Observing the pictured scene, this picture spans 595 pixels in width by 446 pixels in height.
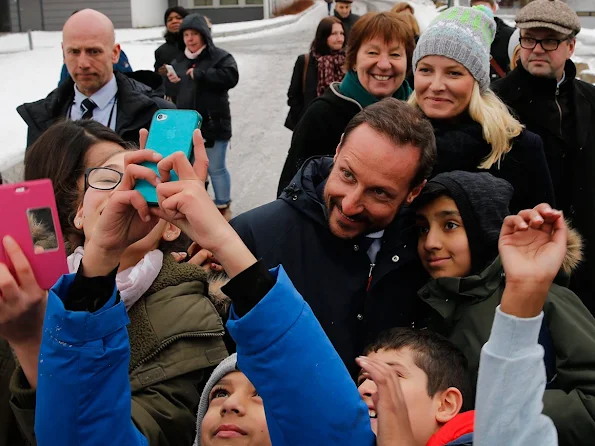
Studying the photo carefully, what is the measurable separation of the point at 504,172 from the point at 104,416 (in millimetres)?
2146

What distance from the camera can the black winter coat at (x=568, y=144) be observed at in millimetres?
4383

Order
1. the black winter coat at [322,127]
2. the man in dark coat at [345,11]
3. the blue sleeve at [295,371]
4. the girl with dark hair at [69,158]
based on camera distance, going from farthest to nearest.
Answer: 1. the man in dark coat at [345,11]
2. the black winter coat at [322,127]
3. the girl with dark hair at [69,158]
4. the blue sleeve at [295,371]

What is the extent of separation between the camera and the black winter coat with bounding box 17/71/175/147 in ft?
15.7

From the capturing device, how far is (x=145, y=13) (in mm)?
33156

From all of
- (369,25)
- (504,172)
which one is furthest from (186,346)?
(369,25)

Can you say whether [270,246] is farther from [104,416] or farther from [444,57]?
[444,57]

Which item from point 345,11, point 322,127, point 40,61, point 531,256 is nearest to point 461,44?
point 322,127

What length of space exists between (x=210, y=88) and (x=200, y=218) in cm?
670

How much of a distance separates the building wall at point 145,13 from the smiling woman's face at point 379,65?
3018 centimetres

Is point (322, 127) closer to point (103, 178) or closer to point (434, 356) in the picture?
point (103, 178)

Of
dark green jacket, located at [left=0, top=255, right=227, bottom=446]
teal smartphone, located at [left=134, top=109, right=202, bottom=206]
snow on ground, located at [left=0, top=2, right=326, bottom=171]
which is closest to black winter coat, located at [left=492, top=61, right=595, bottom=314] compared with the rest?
dark green jacket, located at [left=0, top=255, right=227, bottom=446]

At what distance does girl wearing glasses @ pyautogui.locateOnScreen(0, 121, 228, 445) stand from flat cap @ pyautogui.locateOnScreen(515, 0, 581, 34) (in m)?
2.82

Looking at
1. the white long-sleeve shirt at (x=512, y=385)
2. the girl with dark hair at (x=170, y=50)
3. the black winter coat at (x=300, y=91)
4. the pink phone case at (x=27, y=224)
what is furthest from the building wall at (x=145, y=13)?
the white long-sleeve shirt at (x=512, y=385)

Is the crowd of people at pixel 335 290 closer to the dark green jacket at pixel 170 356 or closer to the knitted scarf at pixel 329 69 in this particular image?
the dark green jacket at pixel 170 356
